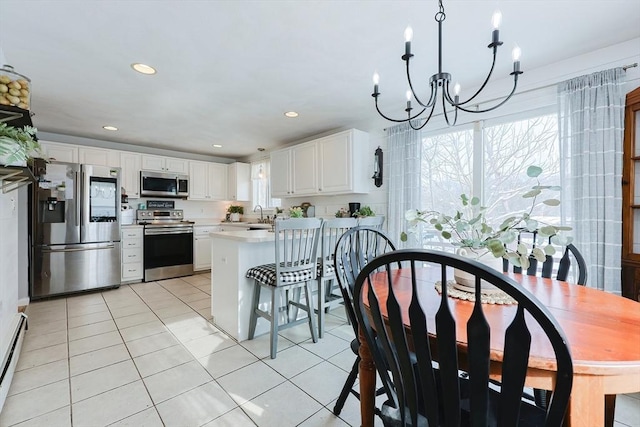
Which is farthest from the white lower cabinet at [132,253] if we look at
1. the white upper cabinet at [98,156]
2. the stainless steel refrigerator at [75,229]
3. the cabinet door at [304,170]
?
the cabinet door at [304,170]

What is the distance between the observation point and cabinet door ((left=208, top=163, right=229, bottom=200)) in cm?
567

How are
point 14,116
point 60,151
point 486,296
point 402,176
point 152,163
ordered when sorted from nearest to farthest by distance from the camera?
point 486,296, point 14,116, point 402,176, point 60,151, point 152,163

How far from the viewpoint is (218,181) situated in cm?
576

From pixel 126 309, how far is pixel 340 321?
8.17 feet

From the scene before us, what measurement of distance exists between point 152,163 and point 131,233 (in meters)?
1.30

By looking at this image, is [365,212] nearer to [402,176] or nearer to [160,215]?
[402,176]

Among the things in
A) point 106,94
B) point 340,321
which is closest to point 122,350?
point 340,321

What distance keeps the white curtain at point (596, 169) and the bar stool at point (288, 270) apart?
1.99 metres

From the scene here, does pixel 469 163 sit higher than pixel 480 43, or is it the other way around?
pixel 480 43

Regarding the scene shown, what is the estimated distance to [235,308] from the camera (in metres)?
2.48

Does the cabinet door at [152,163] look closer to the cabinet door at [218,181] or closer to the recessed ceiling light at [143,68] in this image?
the cabinet door at [218,181]

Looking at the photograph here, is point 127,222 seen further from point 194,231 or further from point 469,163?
point 469,163

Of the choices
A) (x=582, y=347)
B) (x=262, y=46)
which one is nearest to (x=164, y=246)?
(x=262, y=46)

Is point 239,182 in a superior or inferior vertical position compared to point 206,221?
superior
